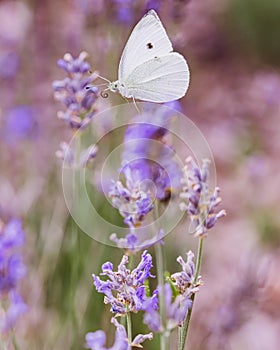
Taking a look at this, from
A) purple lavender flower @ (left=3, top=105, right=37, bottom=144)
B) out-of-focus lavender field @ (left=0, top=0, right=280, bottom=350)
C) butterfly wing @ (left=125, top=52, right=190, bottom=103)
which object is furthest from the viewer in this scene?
purple lavender flower @ (left=3, top=105, right=37, bottom=144)

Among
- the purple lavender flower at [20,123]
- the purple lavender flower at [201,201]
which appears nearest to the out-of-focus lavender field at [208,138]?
the purple lavender flower at [20,123]

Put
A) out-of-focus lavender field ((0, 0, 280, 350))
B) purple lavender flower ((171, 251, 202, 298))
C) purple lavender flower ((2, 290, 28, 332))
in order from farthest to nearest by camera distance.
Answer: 1. out-of-focus lavender field ((0, 0, 280, 350))
2. purple lavender flower ((2, 290, 28, 332))
3. purple lavender flower ((171, 251, 202, 298))

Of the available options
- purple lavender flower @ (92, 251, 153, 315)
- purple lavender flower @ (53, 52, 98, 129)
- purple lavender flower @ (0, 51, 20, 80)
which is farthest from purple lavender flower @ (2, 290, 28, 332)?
purple lavender flower @ (0, 51, 20, 80)

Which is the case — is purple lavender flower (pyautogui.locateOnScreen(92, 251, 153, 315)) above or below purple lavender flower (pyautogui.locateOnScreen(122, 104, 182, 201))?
below

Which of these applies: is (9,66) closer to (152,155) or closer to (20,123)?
(20,123)

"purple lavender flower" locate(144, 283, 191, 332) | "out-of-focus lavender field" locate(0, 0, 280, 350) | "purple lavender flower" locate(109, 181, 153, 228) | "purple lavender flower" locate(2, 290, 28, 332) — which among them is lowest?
"purple lavender flower" locate(144, 283, 191, 332)

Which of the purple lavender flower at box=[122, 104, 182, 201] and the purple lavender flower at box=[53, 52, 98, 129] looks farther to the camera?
the purple lavender flower at box=[53, 52, 98, 129]

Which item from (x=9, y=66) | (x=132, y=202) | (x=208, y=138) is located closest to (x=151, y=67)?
(x=132, y=202)

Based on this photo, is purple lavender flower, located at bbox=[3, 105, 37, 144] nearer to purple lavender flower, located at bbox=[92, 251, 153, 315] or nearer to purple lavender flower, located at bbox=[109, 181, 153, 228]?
purple lavender flower, located at bbox=[109, 181, 153, 228]
